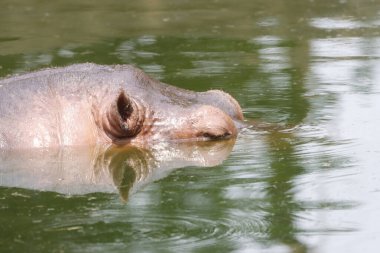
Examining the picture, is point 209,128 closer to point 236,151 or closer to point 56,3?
point 236,151

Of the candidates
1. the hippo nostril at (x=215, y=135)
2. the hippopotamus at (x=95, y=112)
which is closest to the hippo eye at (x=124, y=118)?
the hippopotamus at (x=95, y=112)

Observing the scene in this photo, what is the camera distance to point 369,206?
5148 millimetres

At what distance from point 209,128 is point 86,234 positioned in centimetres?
204

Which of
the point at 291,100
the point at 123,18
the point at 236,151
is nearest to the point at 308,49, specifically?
the point at 291,100

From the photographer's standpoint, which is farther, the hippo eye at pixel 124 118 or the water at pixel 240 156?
the hippo eye at pixel 124 118

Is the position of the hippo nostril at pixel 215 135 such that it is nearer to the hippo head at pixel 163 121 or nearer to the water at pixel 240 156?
the hippo head at pixel 163 121

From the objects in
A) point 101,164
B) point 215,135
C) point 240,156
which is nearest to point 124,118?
point 101,164

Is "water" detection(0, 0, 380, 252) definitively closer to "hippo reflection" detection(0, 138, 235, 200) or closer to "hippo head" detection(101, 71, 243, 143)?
"hippo reflection" detection(0, 138, 235, 200)

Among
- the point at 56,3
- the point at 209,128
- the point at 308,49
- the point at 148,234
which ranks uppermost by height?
the point at 56,3

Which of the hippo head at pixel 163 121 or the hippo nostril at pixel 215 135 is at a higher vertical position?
the hippo head at pixel 163 121

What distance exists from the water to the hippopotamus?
0.21 m

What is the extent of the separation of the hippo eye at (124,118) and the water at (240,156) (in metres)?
0.20

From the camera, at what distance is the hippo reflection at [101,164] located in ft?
19.4

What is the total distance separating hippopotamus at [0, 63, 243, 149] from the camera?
21.6 ft
